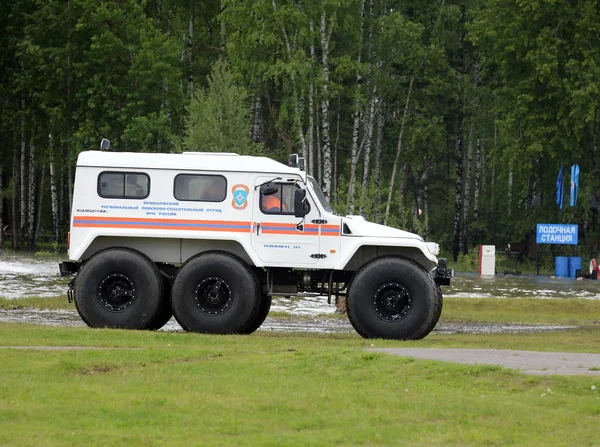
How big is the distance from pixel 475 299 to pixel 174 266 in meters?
14.4

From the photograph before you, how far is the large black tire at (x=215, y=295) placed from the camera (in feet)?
75.7

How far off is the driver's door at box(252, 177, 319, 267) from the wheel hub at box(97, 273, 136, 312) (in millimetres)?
A: 2411

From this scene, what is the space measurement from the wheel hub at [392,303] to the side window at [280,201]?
223cm

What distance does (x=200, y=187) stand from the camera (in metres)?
23.2

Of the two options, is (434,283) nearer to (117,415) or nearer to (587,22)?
(117,415)

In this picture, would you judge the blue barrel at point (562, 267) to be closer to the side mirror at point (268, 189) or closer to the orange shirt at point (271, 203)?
the orange shirt at point (271, 203)

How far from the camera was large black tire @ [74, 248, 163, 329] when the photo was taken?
76.3 ft

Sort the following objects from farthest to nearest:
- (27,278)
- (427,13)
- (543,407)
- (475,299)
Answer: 1. (427,13)
2. (27,278)
3. (475,299)
4. (543,407)

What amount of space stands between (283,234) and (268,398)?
9381 millimetres

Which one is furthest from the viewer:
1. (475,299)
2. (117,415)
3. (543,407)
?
(475,299)

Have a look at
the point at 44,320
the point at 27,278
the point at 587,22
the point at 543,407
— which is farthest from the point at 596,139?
Answer: the point at 543,407

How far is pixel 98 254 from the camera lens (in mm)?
23391

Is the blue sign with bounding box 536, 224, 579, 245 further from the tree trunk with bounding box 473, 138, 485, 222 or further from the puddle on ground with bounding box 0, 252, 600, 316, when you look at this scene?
the tree trunk with bounding box 473, 138, 485, 222

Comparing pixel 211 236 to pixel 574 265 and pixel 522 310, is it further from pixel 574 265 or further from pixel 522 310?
pixel 574 265
